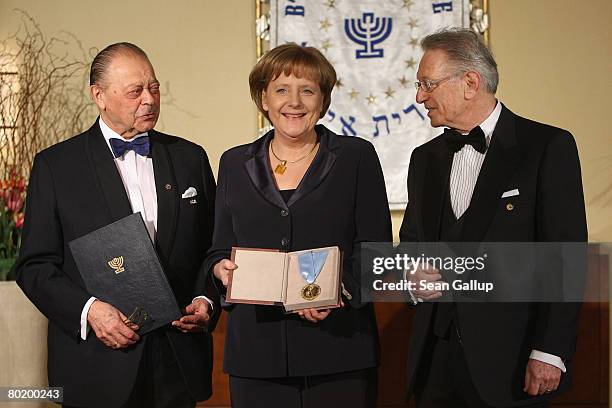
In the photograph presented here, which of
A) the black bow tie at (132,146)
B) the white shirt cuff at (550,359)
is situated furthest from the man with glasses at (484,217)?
the black bow tie at (132,146)

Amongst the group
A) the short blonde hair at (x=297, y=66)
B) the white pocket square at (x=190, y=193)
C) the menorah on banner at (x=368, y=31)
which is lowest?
the white pocket square at (x=190, y=193)

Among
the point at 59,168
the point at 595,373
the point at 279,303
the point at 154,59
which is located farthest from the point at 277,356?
the point at 154,59

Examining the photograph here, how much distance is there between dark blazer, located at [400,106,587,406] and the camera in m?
2.16

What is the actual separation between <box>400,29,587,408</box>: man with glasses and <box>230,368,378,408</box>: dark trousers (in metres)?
0.16

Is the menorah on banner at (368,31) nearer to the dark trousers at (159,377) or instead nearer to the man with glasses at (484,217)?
the man with glasses at (484,217)

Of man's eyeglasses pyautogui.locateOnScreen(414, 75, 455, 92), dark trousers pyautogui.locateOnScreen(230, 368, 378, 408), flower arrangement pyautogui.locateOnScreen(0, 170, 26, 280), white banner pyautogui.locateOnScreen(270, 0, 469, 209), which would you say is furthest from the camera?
white banner pyautogui.locateOnScreen(270, 0, 469, 209)

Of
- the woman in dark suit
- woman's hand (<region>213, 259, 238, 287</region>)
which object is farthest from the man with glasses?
woman's hand (<region>213, 259, 238, 287</region>)

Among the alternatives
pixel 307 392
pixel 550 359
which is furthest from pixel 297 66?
pixel 550 359

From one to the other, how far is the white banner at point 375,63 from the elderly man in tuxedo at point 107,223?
7.59 ft

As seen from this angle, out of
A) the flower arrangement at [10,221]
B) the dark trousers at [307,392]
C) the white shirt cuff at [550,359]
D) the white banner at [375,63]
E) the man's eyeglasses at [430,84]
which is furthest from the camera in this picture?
the white banner at [375,63]

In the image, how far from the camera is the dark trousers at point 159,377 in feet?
7.66

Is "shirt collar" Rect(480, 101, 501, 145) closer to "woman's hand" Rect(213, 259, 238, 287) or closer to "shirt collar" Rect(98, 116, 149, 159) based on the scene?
"woman's hand" Rect(213, 259, 238, 287)

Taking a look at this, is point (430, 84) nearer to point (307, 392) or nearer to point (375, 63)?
point (307, 392)

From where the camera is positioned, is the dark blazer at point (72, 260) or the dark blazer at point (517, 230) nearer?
the dark blazer at point (517, 230)
